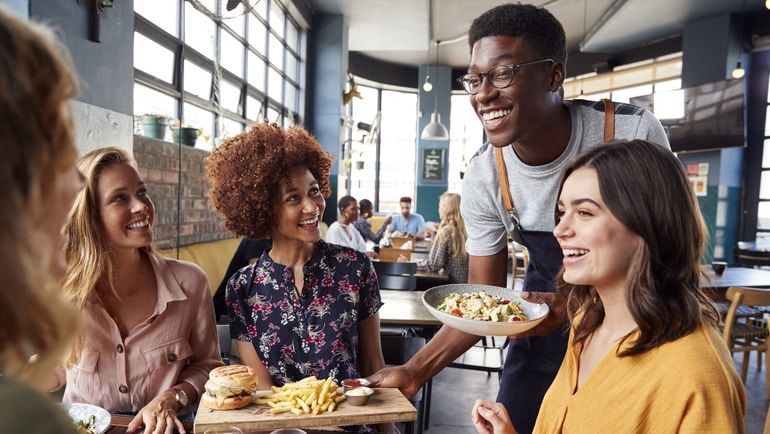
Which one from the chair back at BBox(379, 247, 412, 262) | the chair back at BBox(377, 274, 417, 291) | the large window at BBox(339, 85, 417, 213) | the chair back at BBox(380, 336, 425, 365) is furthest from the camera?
the large window at BBox(339, 85, 417, 213)

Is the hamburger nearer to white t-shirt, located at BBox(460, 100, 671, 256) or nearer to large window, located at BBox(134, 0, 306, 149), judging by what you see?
white t-shirt, located at BBox(460, 100, 671, 256)

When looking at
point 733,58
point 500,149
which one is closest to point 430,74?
point 733,58

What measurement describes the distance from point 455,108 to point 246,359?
11225 millimetres

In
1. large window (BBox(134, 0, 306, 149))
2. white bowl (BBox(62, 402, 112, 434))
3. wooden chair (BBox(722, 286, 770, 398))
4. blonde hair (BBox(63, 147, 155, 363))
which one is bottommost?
wooden chair (BBox(722, 286, 770, 398))

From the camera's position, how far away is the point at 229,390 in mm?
1352

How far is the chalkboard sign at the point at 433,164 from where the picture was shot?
12297mm

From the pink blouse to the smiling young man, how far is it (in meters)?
0.81

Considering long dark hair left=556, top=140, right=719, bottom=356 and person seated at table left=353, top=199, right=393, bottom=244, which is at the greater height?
long dark hair left=556, top=140, right=719, bottom=356

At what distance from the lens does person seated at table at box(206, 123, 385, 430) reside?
1.96 metres

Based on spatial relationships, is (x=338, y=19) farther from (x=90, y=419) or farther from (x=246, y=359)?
(x=90, y=419)

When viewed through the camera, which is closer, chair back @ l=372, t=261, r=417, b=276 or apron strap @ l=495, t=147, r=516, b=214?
apron strap @ l=495, t=147, r=516, b=214

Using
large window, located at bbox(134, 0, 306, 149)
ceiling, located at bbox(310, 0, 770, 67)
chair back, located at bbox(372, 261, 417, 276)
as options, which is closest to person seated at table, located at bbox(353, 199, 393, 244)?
large window, located at bbox(134, 0, 306, 149)

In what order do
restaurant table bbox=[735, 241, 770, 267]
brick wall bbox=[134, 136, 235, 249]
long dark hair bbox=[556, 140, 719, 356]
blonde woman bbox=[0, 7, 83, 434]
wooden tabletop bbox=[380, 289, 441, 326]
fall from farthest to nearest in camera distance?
restaurant table bbox=[735, 241, 770, 267], brick wall bbox=[134, 136, 235, 249], wooden tabletop bbox=[380, 289, 441, 326], long dark hair bbox=[556, 140, 719, 356], blonde woman bbox=[0, 7, 83, 434]

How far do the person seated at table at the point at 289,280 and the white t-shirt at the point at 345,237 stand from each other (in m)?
3.63
